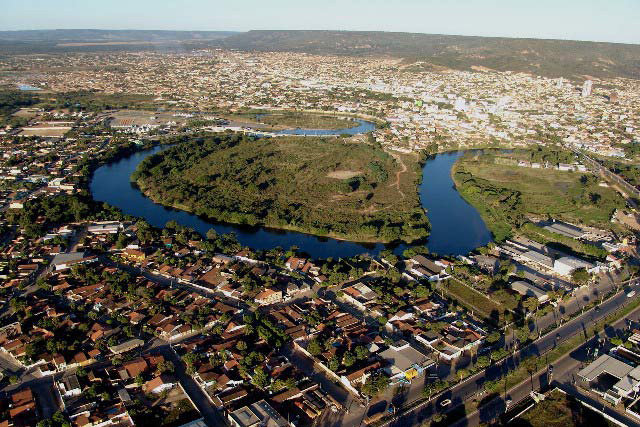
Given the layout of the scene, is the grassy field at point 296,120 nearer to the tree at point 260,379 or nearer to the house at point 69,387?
the tree at point 260,379

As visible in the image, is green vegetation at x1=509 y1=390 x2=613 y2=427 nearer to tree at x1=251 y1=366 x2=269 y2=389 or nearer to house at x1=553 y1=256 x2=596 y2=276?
tree at x1=251 y1=366 x2=269 y2=389

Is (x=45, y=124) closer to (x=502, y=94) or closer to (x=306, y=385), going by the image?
(x=306, y=385)

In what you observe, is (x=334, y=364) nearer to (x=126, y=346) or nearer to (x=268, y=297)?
(x=268, y=297)

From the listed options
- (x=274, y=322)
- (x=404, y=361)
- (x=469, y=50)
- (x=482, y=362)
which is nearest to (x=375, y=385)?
(x=404, y=361)

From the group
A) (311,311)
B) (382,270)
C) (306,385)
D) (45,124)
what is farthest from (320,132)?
(306,385)

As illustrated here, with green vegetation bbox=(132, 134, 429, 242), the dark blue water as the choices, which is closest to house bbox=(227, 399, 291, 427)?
the dark blue water

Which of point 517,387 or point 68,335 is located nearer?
point 517,387

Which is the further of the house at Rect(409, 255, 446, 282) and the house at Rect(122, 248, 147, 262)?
the house at Rect(122, 248, 147, 262)
